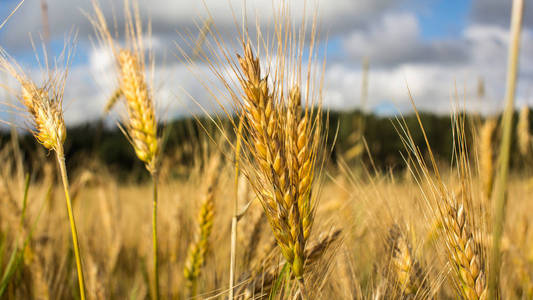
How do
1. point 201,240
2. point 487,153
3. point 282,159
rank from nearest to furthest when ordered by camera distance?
1. point 282,159
2. point 201,240
3. point 487,153

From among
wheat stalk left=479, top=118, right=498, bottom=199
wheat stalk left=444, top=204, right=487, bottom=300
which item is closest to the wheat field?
wheat stalk left=444, top=204, right=487, bottom=300

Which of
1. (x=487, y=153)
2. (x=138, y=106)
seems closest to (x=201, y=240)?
(x=138, y=106)

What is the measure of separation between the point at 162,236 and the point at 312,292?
5.22 feet

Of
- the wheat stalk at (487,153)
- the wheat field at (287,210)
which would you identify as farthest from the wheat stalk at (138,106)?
the wheat stalk at (487,153)

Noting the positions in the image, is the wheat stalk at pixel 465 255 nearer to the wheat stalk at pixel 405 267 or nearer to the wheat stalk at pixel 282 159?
the wheat stalk at pixel 405 267

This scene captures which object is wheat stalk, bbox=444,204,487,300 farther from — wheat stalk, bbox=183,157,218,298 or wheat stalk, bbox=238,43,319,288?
wheat stalk, bbox=183,157,218,298

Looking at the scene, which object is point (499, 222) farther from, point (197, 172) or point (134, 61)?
point (197, 172)

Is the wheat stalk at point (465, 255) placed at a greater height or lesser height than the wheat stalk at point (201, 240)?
greater

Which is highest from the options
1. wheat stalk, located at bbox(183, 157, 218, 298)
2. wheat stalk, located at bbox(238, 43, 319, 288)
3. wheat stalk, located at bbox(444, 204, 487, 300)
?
wheat stalk, located at bbox(238, 43, 319, 288)

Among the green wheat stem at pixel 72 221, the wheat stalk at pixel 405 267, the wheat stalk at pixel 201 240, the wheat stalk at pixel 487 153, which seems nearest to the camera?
the green wheat stem at pixel 72 221

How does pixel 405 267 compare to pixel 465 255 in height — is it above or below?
below

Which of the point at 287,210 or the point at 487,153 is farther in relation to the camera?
the point at 487,153

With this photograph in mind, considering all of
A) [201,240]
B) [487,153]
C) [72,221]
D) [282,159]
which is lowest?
[201,240]

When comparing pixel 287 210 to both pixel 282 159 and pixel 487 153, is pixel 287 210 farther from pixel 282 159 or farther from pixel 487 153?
pixel 487 153
